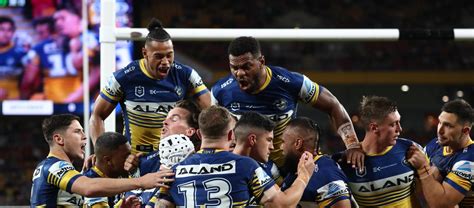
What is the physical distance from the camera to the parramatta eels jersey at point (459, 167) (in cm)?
588

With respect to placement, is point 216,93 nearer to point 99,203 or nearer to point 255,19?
point 99,203

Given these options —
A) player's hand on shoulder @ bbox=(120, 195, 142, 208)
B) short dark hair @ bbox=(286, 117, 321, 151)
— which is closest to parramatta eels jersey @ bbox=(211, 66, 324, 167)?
short dark hair @ bbox=(286, 117, 321, 151)

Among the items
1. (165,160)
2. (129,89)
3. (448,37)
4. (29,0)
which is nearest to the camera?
(165,160)

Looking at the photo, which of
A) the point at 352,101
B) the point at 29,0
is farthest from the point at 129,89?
the point at 352,101

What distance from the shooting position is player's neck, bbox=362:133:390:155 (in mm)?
5621

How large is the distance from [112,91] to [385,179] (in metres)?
2.11

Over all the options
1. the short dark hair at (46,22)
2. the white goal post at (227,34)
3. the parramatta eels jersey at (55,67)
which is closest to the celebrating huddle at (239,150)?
the white goal post at (227,34)

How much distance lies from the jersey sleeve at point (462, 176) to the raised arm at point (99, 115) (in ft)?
8.15

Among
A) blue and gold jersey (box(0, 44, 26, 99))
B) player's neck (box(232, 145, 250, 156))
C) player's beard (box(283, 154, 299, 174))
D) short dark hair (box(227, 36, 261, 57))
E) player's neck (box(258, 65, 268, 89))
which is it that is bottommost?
player's beard (box(283, 154, 299, 174))

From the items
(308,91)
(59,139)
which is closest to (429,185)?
(308,91)

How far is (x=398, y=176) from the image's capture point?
219 inches

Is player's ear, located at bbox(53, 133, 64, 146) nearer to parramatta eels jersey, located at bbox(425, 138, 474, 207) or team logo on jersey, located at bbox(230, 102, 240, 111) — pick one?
team logo on jersey, located at bbox(230, 102, 240, 111)

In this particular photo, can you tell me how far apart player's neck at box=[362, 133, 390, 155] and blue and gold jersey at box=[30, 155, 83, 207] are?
1.87m

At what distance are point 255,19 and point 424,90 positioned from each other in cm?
477
